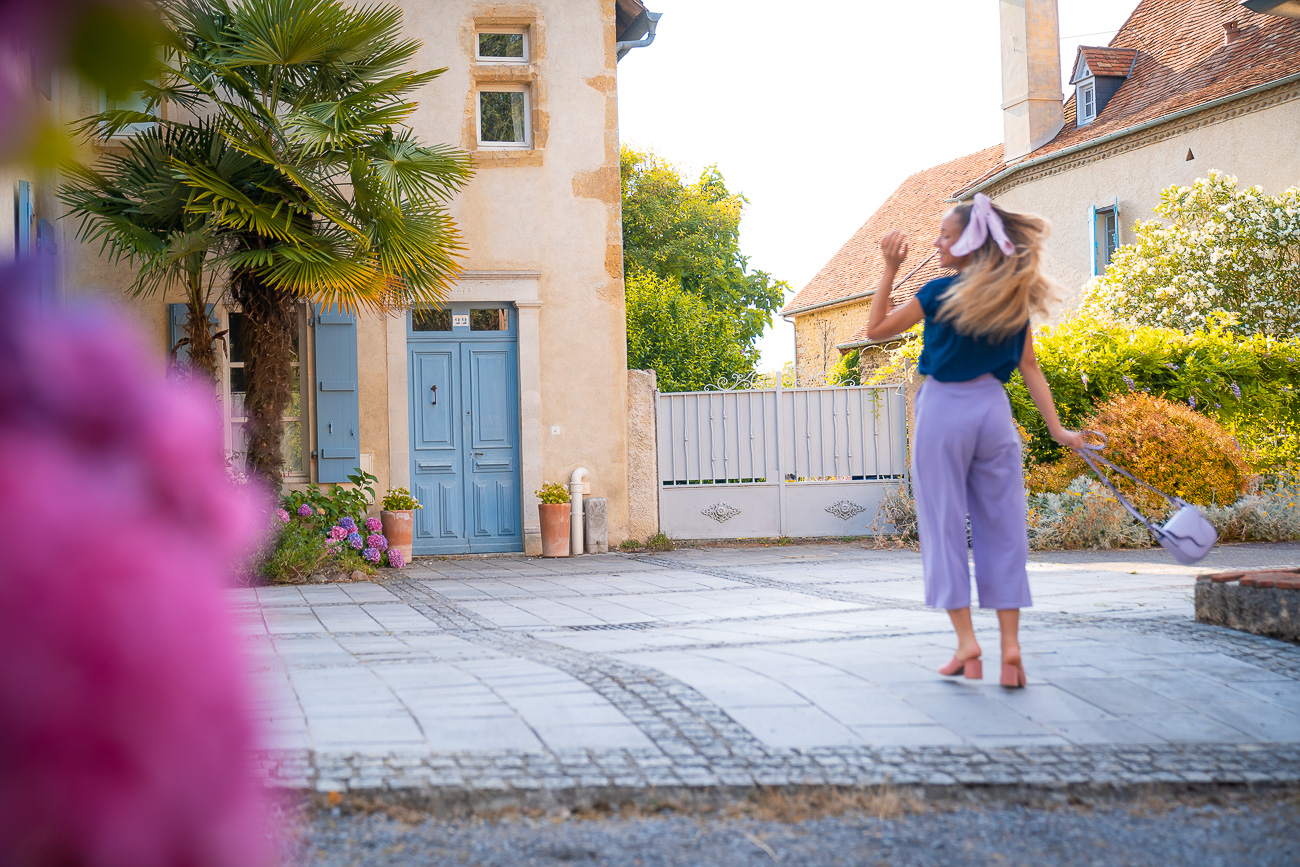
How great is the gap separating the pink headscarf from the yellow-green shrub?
7281 millimetres

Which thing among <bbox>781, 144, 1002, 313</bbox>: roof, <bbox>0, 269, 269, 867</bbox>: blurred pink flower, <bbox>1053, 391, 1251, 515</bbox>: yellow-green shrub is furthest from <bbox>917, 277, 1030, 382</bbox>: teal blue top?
<bbox>781, 144, 1002, 313</bbox>: roof

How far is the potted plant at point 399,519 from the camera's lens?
1046 centimetres

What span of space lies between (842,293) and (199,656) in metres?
28.3

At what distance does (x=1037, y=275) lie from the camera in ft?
13.2

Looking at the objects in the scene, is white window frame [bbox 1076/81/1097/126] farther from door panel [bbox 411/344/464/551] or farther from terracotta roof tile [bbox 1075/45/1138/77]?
door panel [bbox 411/344/464/551]

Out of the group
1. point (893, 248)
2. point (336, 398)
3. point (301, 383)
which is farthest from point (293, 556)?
point (893, 248)

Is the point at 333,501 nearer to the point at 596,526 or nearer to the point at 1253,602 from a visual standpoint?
the point at 596,526

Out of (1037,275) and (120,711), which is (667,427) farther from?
(120,711)

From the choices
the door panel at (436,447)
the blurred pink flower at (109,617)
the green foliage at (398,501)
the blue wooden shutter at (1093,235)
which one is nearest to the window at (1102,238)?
the blue wooden shutter at (1093,235)

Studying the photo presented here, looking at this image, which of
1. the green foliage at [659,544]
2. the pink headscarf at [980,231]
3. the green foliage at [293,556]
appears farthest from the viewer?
the green foliage at [659,544]

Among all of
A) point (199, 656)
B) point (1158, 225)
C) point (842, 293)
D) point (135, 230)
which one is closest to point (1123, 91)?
point (1158, 225)

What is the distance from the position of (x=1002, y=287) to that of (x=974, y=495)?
2.50 ft

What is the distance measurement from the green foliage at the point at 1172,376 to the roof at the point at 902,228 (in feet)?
40.2

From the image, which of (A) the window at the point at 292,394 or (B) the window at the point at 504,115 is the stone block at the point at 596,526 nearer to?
(A) the window at the point at 292,394
